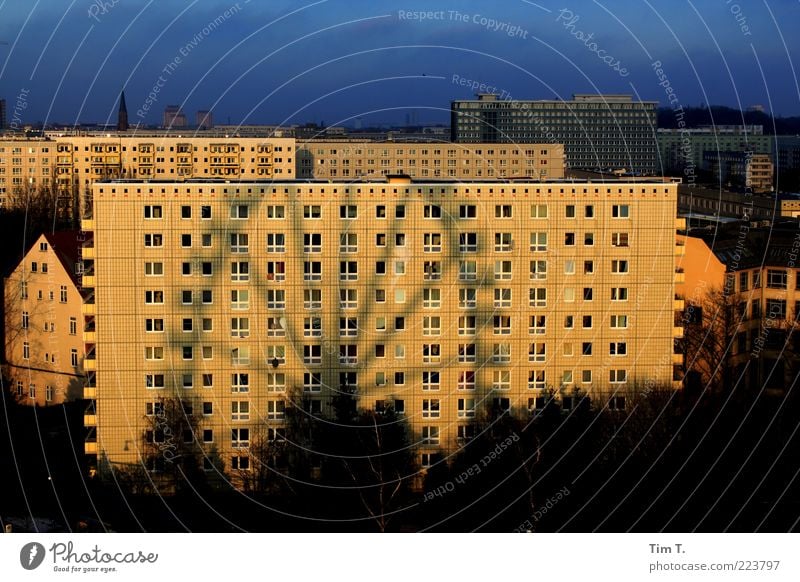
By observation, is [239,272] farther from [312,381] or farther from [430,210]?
[430,210]

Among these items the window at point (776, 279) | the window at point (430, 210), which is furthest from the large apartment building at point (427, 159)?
the window at point (430, 210)

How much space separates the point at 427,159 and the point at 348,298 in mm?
18051

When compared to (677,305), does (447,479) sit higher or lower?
lower

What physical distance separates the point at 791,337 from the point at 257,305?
15.4ft

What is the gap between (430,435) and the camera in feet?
33.4

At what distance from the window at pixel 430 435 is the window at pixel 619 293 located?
1.66 m

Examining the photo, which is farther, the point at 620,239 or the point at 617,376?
the point at 620,239

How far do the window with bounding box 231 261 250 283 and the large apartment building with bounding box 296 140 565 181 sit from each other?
17799mm

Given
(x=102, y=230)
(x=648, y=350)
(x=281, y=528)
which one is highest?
(x=102, y=230)

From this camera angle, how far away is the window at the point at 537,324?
1056cm

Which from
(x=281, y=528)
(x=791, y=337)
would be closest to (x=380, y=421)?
(x=281, y=528)

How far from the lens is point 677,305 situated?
1074cm

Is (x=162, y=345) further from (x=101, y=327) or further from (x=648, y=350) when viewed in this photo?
(x=648, y=350)

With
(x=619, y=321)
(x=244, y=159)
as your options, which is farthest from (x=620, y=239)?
(x=244, y=159)
